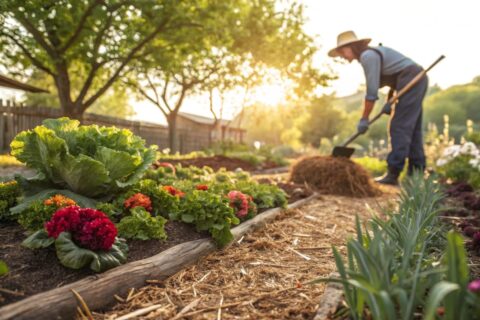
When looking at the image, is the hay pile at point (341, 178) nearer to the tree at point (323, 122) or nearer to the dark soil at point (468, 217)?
the dark soil at point (468, 217)

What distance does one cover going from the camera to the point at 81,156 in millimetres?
2361

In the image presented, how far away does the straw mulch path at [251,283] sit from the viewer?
1667mm

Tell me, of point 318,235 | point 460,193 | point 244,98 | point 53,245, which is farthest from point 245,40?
point 53,245

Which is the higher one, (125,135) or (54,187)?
(125,135)

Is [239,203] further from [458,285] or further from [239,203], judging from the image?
[458,285]

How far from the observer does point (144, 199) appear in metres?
2.58

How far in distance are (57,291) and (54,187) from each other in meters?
1.40

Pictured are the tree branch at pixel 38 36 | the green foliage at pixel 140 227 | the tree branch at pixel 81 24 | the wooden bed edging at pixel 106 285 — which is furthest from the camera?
the tree branch at pixel 38 36

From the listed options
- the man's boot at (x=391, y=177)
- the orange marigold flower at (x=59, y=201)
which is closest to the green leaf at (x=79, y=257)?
the orange marigold flower at (x=59, y=201)

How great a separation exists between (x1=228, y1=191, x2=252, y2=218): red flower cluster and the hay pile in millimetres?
2986

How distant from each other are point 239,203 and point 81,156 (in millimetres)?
1458

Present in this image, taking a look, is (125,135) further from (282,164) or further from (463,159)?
(282,164)

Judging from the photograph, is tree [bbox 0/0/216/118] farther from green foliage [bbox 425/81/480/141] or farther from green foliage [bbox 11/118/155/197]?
green foliage [bbox 425/81/480/141]

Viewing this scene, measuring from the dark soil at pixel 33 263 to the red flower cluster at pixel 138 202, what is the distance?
0.26 m
